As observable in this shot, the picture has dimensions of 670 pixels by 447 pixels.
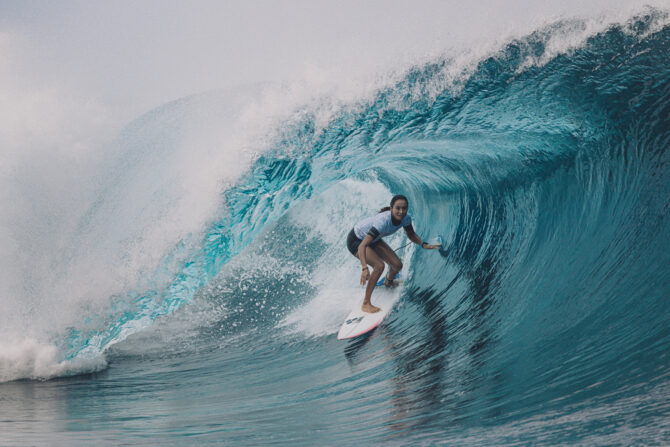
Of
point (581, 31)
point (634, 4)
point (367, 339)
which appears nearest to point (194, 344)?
point (367, 339)

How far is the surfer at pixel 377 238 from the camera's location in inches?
183

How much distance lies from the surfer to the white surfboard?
0.27 ft

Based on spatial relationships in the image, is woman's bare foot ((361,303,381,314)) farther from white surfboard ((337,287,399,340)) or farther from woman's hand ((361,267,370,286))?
woman's hand ((361,267,370,286))

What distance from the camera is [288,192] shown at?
19.1 ft

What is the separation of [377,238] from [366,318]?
0.88 m

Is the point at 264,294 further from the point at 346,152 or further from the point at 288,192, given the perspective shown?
the point at 346,152

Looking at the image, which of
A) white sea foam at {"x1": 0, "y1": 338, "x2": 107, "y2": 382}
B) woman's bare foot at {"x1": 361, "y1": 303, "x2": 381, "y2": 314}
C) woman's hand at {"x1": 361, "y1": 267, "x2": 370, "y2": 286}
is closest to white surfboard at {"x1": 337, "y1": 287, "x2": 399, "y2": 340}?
woman's bare foot at {"x1": 361, "y1": 303, "x2": 381, "y2": 314}

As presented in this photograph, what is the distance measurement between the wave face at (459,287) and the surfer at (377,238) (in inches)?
18.5

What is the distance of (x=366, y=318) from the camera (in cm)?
515

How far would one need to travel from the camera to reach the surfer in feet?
15.2

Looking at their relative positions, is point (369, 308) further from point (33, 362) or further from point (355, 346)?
point (33, 362)

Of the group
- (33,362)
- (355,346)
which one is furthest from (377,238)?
(33,362)

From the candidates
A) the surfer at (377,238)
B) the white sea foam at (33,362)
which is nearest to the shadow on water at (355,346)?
the surfer at (377,238)

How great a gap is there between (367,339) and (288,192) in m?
2.03
